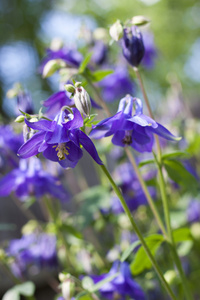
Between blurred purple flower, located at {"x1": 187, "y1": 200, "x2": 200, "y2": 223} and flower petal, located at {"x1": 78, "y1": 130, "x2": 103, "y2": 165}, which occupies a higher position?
flower petal, located at {"x1": 78, "y1": 130, "x2": 103, "y2": 165}

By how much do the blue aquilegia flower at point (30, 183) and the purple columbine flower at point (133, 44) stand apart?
55cm

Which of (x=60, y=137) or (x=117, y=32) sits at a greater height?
(x=117, y=32)

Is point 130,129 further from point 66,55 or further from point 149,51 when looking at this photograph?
point 149,51

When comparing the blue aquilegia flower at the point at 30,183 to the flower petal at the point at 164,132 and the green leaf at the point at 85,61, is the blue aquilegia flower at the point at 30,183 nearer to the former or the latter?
the green leaf at the point at 85,61

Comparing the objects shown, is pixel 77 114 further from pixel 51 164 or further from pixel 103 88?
pixel 103 88

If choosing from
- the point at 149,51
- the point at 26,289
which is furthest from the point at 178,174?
the point at 149,51

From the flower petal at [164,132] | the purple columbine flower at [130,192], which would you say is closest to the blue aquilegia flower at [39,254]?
the purple columbine flower at [130,192]

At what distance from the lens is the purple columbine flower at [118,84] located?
2.24 metres

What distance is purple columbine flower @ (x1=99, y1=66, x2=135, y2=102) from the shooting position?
2.24 metres

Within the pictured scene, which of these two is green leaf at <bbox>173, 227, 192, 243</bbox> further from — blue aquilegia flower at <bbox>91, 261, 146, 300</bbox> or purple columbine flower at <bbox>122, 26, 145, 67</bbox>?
purple columbine flower at <bbox>122, 26, 145, 67</bbox>

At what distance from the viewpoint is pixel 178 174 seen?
1164mm

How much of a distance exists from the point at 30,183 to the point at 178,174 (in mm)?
569

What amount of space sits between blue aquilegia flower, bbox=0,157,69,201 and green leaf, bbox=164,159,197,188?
451mm

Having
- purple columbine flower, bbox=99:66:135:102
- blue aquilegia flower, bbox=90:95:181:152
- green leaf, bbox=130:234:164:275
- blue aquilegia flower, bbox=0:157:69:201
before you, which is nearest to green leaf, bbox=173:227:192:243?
green leaf, bbox=130:234:164:275
